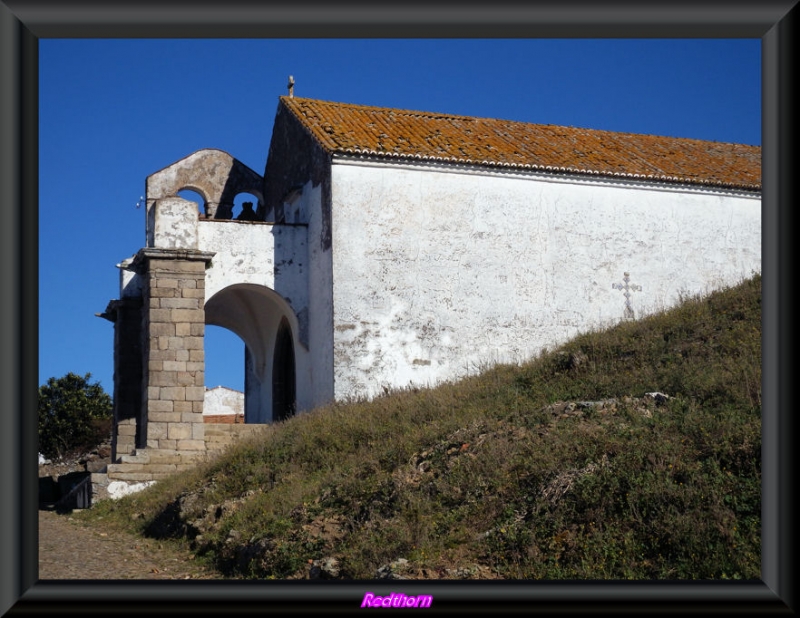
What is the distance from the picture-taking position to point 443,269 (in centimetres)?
1878

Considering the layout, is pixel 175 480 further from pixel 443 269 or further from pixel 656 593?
pixel 656 593

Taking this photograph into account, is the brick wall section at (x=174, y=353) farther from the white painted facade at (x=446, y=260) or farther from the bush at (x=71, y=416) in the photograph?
the bush at (x=71, y=416)

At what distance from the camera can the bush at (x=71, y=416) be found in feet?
98.7

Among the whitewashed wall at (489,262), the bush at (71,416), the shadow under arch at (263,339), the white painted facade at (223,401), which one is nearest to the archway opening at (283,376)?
the shadow under arch at (263,339)

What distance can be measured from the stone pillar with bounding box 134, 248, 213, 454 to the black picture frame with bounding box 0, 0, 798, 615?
13.2 metres

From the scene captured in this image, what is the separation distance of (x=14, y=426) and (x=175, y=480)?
1191 centimetres

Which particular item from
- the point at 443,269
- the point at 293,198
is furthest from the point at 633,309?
the point at 293,198

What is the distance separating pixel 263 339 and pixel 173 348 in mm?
5097

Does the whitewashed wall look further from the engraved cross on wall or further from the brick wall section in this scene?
the brick wall section

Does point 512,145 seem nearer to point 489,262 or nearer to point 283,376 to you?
point 489,262

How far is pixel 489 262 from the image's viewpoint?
19.1m

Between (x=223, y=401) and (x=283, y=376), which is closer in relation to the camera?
(x=283, y=376)
